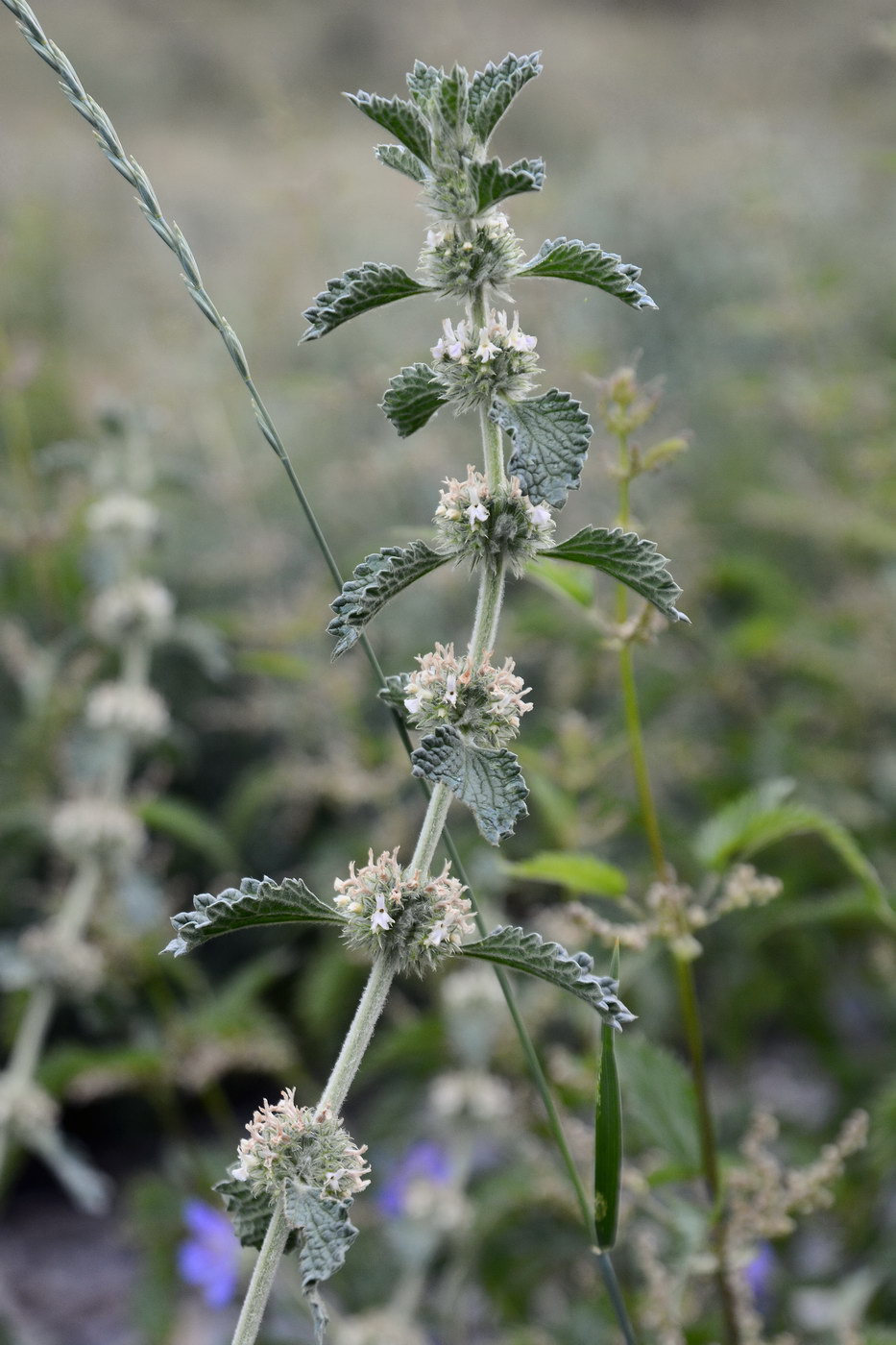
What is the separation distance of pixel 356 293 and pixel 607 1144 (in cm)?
56

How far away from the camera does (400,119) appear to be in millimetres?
651

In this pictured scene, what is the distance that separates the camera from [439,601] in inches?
99.0

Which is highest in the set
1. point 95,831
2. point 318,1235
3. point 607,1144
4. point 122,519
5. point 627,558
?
point 122,519

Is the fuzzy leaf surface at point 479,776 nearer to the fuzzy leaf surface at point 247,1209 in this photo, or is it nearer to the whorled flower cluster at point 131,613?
the fuzzy leaf surface at point 247,1209

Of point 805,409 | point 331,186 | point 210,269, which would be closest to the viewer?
point 805,409

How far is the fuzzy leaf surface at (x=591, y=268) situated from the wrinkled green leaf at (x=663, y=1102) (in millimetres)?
746

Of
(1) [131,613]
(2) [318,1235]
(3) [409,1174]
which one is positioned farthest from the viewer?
(1) [131,613]

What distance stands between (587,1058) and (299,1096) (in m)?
0.97

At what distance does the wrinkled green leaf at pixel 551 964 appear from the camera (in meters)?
0.62

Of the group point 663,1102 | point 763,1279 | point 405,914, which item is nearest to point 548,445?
point 405,914

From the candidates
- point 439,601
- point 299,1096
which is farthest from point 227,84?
point 299,1096

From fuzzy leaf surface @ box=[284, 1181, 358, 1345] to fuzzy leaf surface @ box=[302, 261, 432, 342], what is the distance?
1.55 ft

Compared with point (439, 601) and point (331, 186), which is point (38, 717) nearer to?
point (439, 601)

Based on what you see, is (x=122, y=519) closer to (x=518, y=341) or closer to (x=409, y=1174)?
(x=409, y=1174)
